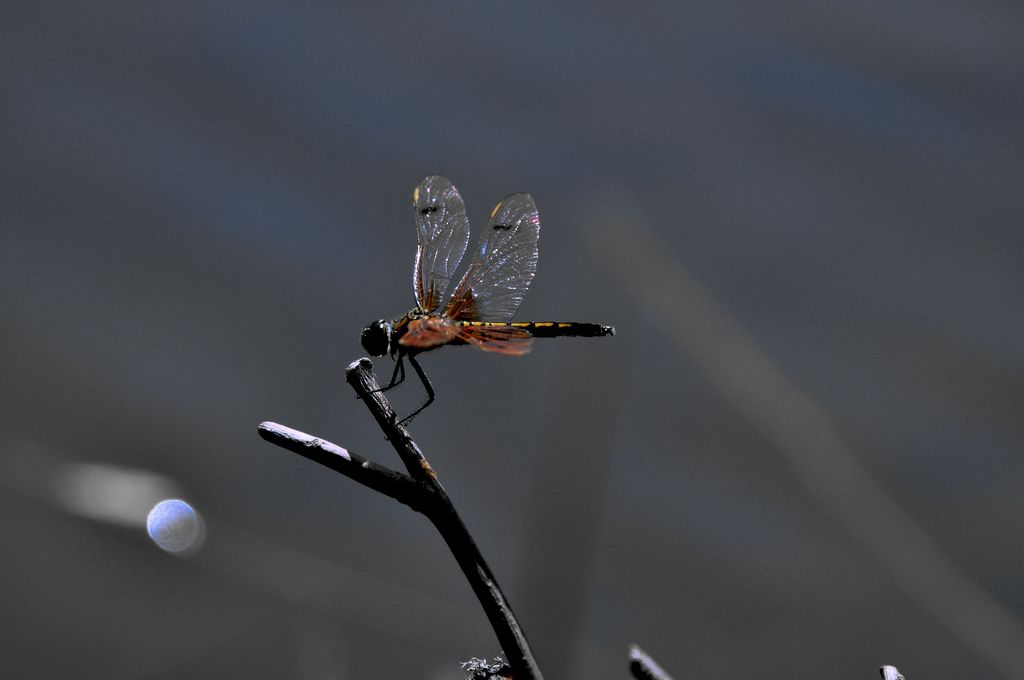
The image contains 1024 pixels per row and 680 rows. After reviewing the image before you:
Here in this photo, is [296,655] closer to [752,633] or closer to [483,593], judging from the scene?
[752,633]

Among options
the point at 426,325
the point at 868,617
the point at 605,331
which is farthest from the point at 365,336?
the point at 868,617

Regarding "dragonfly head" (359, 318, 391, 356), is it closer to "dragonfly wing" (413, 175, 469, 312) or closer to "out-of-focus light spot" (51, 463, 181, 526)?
"dragonfly wing" (413, 175, 469, 312)

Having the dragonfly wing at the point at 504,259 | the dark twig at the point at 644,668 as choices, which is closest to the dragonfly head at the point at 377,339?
the dragonfly wing at the point at 504,259

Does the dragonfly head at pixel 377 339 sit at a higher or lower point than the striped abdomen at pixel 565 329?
lower

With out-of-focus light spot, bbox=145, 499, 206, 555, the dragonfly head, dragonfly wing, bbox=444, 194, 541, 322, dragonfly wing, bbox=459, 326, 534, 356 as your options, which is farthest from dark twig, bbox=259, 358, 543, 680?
out-of-focus light spot, bbox=145, 499, 206, 555

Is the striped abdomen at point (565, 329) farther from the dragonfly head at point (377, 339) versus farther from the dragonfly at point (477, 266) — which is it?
the dragonfly head at point (377, 339)
